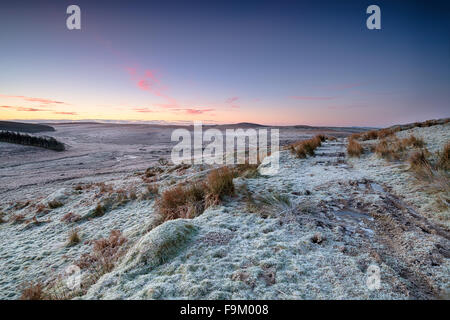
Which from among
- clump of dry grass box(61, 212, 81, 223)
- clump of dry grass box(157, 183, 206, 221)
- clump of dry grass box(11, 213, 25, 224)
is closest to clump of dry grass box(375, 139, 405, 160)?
clump of dry grass box(157, 183, 206, 221)

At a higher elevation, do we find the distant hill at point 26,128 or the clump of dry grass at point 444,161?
the distant hill at point 26,128

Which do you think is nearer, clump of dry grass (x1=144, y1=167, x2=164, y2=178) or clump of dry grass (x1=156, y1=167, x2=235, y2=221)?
clump of dry grass (x1=156, y1=167, x2=235, y2=221)

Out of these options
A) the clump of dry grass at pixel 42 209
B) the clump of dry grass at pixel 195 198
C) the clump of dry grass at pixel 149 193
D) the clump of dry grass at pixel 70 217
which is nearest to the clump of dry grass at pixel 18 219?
the clump of dry grass at pixel 42 209

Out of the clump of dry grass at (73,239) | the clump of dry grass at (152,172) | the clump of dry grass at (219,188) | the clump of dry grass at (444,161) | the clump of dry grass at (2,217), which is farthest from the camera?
the clump of dry grass at (152,172)

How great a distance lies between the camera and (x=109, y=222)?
14.7 ft

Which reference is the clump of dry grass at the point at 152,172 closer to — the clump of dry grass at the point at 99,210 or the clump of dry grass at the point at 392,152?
the clump of dry grass at the point at 99,210

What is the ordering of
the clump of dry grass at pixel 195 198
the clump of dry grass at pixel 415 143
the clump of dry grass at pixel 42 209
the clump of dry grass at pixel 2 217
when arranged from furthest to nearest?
the clump of dry grass at pixel 415 143 < the clump of dry grass at pixel 42 209 < the clump of dry grass at pixel 2 217 < the clump of dry grass at pixel 195 198

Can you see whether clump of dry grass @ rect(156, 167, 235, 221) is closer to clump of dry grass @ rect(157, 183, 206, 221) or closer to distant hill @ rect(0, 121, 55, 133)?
clump of dry grass @ rect(157, 183, 206, 221)

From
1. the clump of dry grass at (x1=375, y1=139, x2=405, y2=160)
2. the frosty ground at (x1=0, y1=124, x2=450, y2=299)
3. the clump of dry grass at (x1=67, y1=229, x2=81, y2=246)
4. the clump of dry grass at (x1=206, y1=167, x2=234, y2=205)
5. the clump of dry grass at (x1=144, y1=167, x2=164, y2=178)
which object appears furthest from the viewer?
the clump of dry grass at (x1=144, y1=167, x2=164, y2=178)

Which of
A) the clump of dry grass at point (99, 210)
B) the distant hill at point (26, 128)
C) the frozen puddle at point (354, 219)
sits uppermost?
the distant hill at point (26, 128)
